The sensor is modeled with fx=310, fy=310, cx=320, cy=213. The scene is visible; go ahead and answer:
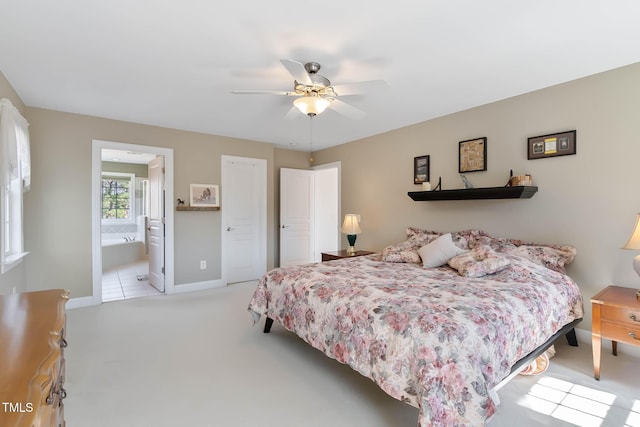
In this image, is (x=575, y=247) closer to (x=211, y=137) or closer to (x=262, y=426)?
(x=262, y=426)

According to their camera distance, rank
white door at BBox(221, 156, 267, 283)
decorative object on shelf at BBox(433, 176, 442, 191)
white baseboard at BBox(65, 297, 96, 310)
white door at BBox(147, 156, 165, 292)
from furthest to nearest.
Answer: white door at BBox(221, 156, 267, 283)
white door at BBox(147, 156, 165, 292)
decorative object on shelf at BBox(433, 176, 442, 191)
white baseboard at BBox(65, 297, 96, 310)

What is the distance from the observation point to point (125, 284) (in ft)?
16.6

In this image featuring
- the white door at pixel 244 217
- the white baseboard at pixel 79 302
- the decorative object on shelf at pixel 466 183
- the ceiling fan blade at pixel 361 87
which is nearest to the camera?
the ceiling fan blade at pixel 361 87

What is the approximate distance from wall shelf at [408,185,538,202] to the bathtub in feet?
20.8

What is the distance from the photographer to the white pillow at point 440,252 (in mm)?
3100

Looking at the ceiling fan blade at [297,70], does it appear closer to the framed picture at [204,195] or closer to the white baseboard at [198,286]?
the framed picture at [204,195]

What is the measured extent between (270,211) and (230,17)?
12.2 ft

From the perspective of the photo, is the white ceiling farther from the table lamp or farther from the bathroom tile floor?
the bathroom tile floor

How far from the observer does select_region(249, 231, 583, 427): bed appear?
1474 mm

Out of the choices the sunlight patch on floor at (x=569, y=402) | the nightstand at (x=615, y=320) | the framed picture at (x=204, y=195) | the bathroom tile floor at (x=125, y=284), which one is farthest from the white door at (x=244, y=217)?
the nightstand at (x=615, y=320)

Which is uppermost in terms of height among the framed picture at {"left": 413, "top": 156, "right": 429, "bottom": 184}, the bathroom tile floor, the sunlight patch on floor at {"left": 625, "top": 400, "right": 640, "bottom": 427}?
the framed picture at {"left": 413, "top": 156, "right": 429, "bottom": 184}

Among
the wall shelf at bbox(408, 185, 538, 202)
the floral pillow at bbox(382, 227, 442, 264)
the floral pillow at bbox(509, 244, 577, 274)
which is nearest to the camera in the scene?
the floral pillow at bbox(509, 244, 577, 274)

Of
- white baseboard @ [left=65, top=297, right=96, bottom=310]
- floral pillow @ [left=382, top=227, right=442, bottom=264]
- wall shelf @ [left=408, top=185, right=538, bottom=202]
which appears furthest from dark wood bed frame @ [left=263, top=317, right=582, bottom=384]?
white baseboard @ [left=65, top=297, right=96, bottom=310]

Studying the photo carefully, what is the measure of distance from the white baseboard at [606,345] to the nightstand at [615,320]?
0.55 m
